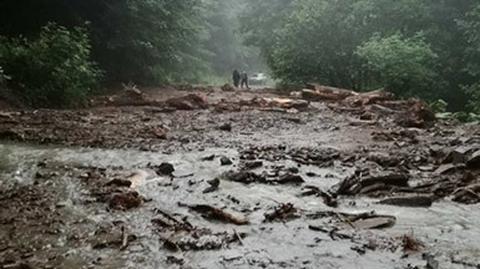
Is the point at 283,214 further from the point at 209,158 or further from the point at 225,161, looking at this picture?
the point at 209,158

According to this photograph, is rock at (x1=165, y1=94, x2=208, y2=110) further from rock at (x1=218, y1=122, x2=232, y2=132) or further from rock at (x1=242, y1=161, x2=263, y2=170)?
rock at (x1=242, y1=161, x2=263, y2=170)

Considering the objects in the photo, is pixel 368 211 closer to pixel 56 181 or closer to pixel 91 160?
pixel 56 181

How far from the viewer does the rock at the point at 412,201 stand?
5895 millimetres

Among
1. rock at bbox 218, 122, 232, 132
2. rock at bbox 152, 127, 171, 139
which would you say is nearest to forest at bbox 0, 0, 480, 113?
rock at bbox 152, 127, 171, 139

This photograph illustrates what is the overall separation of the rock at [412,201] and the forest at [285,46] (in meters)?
10.6

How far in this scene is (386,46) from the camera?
57.5ft

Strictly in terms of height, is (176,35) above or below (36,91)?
above

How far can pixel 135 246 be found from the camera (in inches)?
179

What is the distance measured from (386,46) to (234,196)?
507 inches

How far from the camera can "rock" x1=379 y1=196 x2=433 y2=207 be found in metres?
5.89

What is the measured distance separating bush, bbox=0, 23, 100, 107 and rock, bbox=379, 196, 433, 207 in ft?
35.5

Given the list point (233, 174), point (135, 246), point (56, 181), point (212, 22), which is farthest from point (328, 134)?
point (212, 22)

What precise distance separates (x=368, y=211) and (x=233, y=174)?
2143 mm

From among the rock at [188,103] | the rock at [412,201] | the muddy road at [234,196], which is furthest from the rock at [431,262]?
the rock at [188,103]
